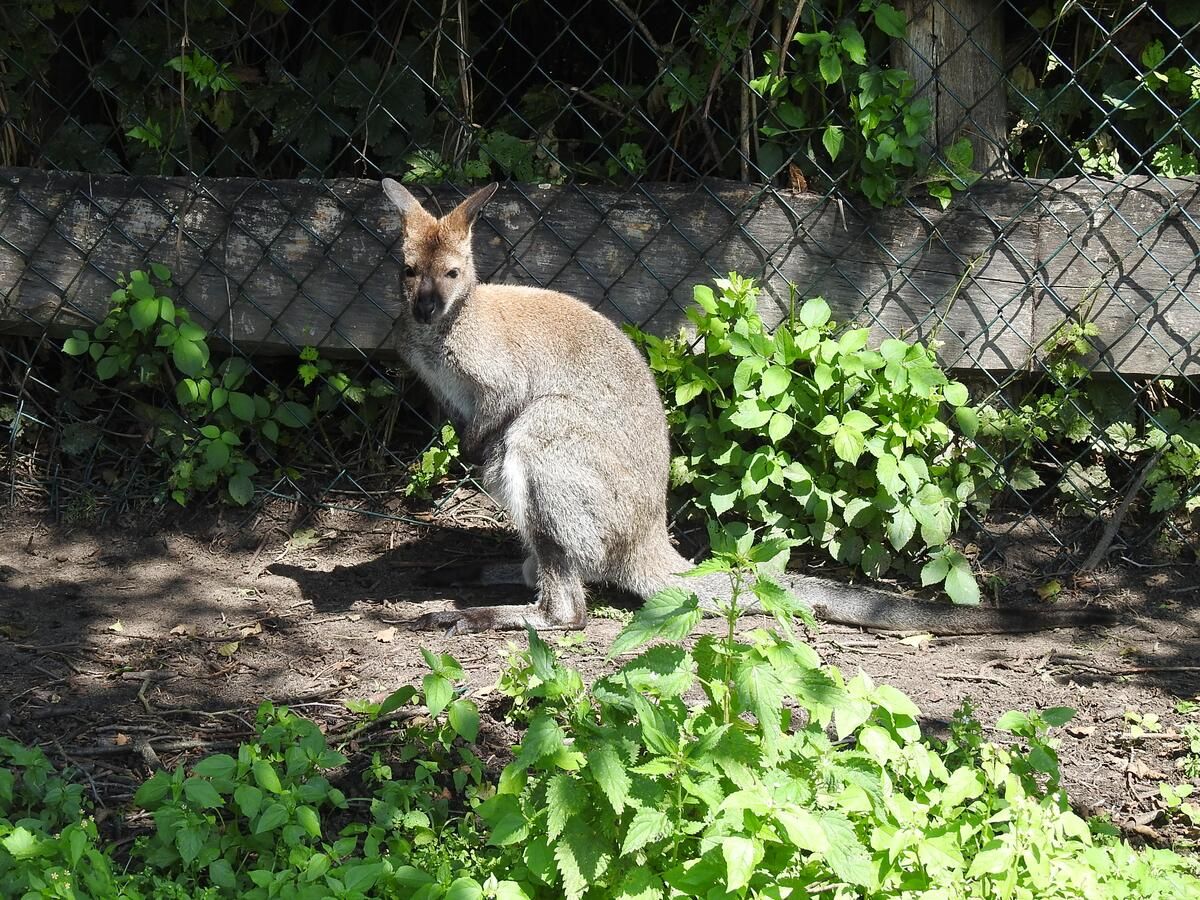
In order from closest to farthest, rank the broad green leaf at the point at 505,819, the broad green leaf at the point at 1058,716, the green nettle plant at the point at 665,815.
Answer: the green nettle plant at the point at 665,815, the broad green leaf at the point at 505,819, the broad green leaf at the point at 1058,716

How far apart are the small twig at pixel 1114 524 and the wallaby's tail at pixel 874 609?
1.85 ft

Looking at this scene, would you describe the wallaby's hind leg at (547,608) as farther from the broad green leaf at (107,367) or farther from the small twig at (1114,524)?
the small twig at (1114,524)

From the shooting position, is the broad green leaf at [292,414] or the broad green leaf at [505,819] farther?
the broad green leaf at [292,414]

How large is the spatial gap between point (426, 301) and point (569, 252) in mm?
750

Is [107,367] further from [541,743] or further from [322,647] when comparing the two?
[541,743]

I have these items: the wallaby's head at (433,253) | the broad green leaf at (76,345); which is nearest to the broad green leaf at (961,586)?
the wallaby's head at (433,253)

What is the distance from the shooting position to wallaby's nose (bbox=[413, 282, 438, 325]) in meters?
4.43

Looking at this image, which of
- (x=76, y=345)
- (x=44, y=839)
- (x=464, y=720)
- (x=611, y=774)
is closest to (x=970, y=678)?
(x=464, y=720)

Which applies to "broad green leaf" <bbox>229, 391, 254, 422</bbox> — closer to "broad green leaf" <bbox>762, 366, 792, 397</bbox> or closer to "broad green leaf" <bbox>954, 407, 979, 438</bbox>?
"broad green leaf" <bbox>762, 366, 792, 397</bbox>

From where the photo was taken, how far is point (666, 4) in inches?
199

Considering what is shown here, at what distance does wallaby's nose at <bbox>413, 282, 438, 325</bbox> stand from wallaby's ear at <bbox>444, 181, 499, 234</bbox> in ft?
0.81

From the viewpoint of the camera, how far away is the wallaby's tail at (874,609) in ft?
A: 13.8

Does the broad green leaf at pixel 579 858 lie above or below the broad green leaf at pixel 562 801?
below

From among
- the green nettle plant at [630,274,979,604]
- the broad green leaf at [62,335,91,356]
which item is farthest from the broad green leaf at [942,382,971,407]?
the broad green leaf at [62,335,91,356]
